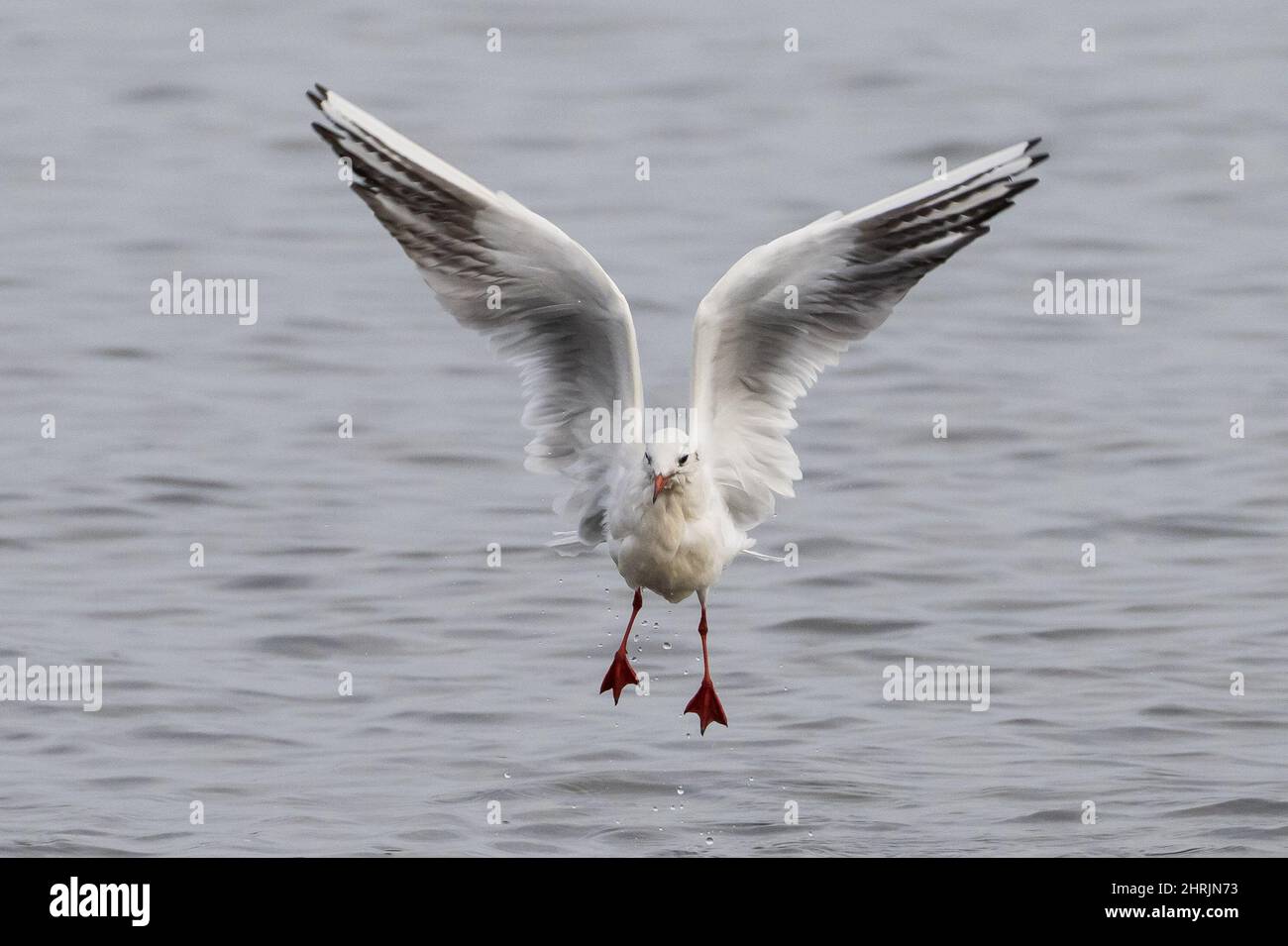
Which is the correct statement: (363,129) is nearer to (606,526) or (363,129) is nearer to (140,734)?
(606,526)

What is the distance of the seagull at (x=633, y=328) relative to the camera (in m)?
9.90

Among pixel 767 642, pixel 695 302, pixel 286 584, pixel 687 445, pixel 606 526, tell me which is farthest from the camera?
pixel 695 302

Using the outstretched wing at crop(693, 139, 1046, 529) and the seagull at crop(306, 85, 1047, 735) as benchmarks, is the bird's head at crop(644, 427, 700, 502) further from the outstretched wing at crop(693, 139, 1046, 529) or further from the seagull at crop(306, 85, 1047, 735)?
the outstretched wing at crop(693, 139, 1046, 529)

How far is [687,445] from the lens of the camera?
9.70 m

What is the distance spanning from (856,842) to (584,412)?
105 inches

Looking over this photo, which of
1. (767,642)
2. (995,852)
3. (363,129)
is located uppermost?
(363,129)

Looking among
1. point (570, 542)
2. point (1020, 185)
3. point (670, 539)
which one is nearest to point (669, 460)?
point (670, 539)

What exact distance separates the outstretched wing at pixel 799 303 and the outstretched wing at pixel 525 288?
0.46 meters

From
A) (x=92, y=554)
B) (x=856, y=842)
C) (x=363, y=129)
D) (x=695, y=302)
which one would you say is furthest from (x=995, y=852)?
(x=695, y=302)

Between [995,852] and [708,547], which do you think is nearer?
[708,547]

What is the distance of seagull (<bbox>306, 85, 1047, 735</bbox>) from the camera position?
990 centimetres

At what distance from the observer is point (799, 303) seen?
10234 millimetres

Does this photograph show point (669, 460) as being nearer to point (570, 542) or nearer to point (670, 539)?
point (670, 539)

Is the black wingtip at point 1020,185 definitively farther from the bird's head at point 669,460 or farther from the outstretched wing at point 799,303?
the bird's head at point 669,460
